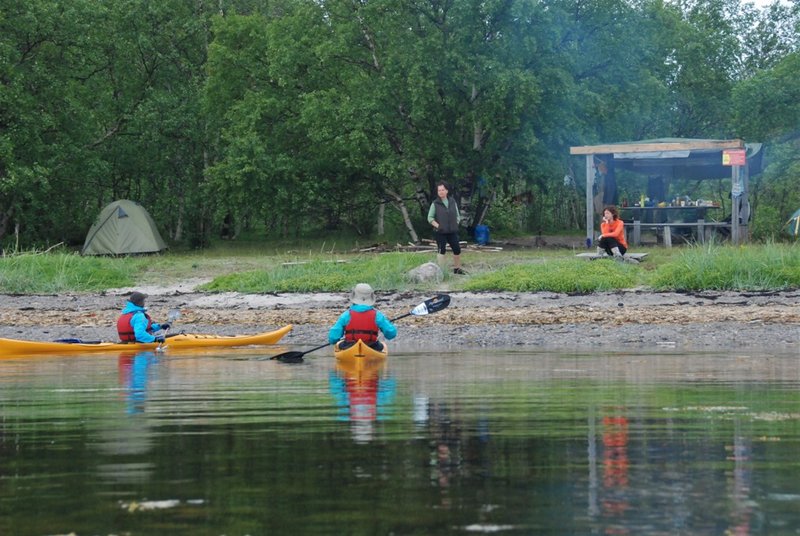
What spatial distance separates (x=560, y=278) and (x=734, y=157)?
452 inches

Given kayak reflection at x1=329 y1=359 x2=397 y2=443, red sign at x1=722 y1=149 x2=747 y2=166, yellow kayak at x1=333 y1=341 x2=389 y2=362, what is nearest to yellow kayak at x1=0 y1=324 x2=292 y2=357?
kayak reflection at x1=329 y1=359 x2=397 y2=443

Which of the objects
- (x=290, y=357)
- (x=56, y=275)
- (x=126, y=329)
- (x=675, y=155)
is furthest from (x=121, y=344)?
(x=675, y=155)

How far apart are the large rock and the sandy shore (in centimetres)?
156

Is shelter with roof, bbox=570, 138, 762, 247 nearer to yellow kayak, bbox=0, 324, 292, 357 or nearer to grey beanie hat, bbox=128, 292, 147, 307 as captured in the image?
yellow kayak, bbox=0, 324, 292, 357

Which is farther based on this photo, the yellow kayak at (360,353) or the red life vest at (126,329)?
the red life vest at (126,329)

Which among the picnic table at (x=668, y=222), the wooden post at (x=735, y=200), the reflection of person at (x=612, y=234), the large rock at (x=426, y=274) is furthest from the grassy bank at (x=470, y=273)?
the picnic table at (x=668, y=222)

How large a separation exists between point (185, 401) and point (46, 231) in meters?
33.9

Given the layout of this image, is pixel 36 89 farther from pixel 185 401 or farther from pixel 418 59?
pixel 185 401

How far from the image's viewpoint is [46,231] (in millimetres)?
43406

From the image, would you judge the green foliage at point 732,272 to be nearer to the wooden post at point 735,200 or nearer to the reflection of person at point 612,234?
the reflection of person at point 612,234

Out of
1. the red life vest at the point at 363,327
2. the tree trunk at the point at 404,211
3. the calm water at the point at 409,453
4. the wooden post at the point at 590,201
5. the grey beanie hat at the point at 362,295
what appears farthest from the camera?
the tree trunk at the point at 404,211

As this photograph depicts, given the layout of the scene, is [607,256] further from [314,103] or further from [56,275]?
[314,103]

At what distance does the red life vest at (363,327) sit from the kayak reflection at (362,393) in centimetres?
29

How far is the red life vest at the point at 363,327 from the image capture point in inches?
582
